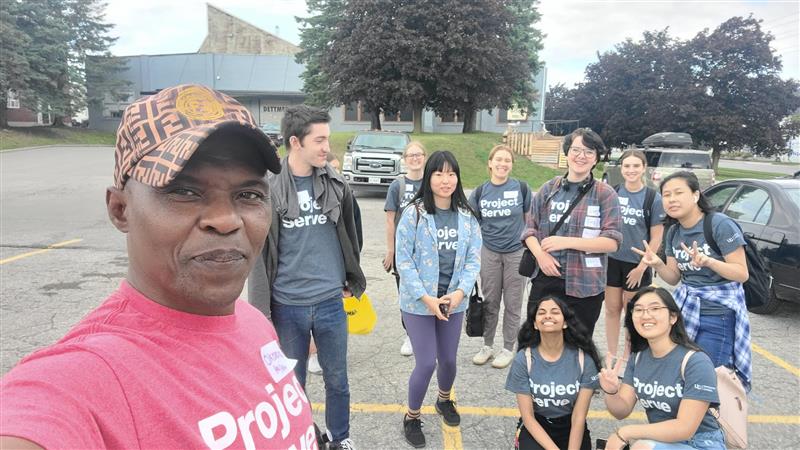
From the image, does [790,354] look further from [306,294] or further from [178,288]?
[178,288]

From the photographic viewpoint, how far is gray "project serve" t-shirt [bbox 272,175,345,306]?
8.53 ft

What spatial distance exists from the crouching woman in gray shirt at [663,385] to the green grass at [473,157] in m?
13.9

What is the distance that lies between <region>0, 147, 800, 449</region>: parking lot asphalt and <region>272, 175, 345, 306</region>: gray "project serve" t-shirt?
109 cm

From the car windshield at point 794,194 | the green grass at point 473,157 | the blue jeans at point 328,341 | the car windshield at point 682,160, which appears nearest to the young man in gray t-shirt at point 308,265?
the blue jeans at point 328,341

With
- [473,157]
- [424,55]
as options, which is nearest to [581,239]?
[473,157]

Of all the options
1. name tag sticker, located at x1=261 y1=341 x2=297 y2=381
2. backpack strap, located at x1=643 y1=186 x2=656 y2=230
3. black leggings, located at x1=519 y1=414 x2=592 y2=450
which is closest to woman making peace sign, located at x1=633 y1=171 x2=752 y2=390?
black leggings, located at x1=519 y1=414 x2=592 y2=450

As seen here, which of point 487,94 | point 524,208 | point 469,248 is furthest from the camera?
point 487,94

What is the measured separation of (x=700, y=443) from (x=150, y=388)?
104 inches

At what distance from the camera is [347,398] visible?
270 cm

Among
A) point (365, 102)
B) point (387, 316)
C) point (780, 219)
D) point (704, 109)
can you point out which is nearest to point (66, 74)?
point (365, 102)

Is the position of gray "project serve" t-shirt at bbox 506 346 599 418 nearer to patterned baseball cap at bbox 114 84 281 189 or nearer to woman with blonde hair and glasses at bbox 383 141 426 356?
woman with blonde hair and glasses at bbox 383 141 426 356

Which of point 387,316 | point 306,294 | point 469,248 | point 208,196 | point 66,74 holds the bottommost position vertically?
point 387,316

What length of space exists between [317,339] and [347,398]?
38 centimetres

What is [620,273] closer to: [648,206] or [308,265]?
[648,206]
